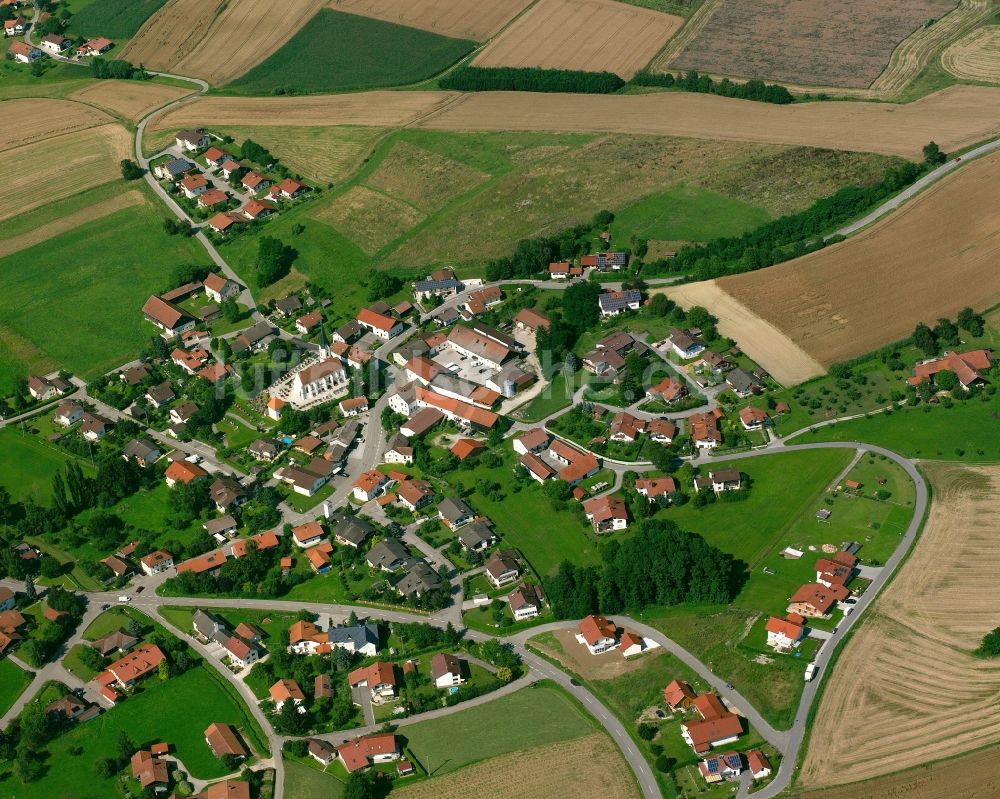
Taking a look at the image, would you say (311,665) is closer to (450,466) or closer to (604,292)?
(450,466)

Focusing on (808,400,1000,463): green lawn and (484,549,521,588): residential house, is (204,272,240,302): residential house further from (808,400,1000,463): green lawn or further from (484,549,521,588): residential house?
(808,400,1000,463): green lawn

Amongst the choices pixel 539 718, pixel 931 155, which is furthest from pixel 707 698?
pixel 931 155

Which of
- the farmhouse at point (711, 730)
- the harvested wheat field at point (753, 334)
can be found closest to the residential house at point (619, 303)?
the harvested wheat field at point (753, 334)

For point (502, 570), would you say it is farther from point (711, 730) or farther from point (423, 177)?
point (423, 177)

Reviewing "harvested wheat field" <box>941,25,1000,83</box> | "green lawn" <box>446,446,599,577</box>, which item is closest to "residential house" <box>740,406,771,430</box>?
"green lawn" <box>446,446,599,577</box>

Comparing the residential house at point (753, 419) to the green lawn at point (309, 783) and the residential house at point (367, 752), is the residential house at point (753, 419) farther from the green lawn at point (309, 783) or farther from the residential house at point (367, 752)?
the green lawn at point (309, 783)
